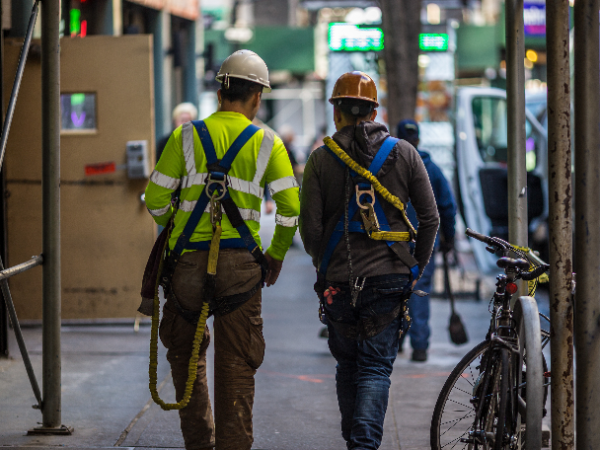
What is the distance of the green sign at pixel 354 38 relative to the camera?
549 inches

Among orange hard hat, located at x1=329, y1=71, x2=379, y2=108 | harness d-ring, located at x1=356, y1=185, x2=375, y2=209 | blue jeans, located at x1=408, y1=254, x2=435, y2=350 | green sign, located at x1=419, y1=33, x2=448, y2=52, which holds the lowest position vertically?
blue jeans, located at x1=408, y1=254, x2=435, y2=350

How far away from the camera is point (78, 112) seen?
311 inches

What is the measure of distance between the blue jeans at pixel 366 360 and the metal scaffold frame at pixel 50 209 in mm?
1595

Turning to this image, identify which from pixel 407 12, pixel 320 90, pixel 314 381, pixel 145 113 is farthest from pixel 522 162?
pixel 320 90

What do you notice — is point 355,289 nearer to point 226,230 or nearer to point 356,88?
point 226,230

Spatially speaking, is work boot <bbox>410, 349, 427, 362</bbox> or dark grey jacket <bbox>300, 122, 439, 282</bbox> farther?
work boot <bbox>410, 349, 427, 362</bbox>

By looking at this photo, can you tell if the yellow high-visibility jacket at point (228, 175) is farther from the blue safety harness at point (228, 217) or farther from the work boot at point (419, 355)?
the work boot at point (419, 355)

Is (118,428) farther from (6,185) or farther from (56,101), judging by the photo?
(6,185)

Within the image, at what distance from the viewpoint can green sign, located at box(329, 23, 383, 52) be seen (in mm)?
13938

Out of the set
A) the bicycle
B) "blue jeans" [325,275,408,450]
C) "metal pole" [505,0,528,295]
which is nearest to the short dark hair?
"blue jeans" [325,275,408,450]

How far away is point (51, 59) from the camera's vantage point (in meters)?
4.77

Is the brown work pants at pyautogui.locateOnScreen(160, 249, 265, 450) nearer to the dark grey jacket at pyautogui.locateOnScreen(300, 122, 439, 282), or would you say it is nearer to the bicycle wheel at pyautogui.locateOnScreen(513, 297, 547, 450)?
the dark grey jacket at pyautogui.locateOnScreen(300, 122, 439, 282)

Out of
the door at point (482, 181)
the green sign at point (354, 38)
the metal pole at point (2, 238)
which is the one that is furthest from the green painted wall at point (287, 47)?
the metal pole at point (2, 238)

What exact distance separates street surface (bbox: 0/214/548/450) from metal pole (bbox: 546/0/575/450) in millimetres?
1567
